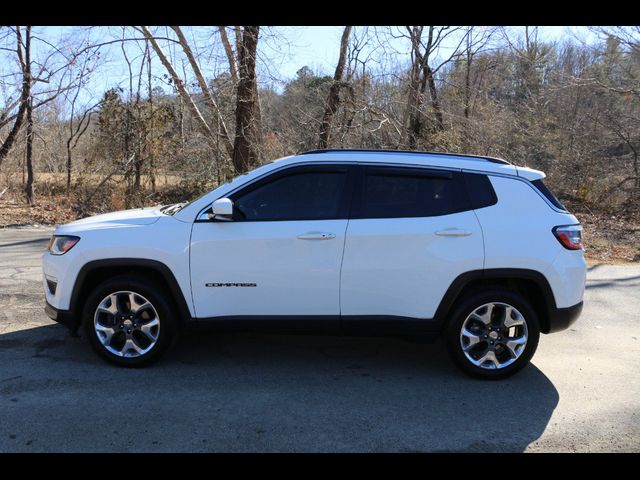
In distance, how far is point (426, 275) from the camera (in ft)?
14.3

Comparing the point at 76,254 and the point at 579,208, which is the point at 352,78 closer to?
the point at 579,208

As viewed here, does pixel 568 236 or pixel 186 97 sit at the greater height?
pixel 186 97

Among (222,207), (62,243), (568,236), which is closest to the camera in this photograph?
(222,207)

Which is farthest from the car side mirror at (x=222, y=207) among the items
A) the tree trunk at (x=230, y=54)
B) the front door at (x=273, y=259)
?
the tree trunk at (x=230, y=54)

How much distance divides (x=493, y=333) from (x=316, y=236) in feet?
5.49

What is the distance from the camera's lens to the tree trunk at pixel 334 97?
14.2 metres

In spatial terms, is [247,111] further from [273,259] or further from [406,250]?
[406,250]

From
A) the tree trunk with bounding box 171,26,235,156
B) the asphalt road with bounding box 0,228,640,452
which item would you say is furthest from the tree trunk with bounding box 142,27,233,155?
the asphalt road with bounding box 0,228,640,452

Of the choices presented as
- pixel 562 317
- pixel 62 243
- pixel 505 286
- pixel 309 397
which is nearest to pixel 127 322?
pixel 62 243

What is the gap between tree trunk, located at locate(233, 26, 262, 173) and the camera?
43.9ft

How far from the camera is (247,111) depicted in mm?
13680

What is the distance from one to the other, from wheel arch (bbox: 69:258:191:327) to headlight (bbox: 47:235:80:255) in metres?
0.24

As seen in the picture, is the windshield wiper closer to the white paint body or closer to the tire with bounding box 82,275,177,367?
the white paint body
